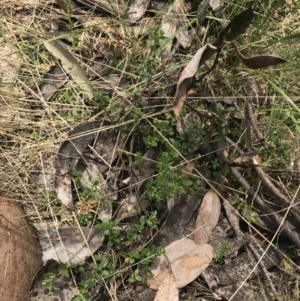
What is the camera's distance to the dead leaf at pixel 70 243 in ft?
5.83

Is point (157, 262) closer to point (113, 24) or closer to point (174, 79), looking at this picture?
point (174, 79)

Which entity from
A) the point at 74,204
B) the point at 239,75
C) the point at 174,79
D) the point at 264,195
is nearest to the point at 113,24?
the point at 174,79

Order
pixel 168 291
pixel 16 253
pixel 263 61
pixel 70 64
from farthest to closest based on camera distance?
pixel 70 64 < pixel 168 291 < pixel 16 253 < pixel 263 61

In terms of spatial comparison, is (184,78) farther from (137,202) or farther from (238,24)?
(137,202)

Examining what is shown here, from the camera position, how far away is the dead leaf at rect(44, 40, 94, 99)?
1993 millimetres

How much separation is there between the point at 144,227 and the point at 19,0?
1.18 metres

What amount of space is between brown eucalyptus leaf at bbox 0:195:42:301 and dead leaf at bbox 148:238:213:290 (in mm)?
450

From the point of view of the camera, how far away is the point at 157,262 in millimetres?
1807

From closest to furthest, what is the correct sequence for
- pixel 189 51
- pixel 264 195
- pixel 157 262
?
1. pixel 157 262
2. pixel 264 195
3. pixel 189 51

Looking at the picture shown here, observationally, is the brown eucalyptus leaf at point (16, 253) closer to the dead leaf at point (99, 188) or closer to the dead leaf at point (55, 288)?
the dead leaf at point (55, 288)

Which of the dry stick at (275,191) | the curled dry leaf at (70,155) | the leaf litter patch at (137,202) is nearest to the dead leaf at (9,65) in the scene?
the leaf litter patch at (137,202)

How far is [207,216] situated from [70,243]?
1.83ft

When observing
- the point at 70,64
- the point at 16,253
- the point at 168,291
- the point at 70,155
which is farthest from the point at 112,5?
the point at 168,291

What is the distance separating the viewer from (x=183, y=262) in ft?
5.91
